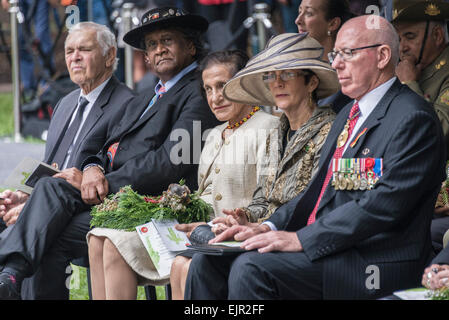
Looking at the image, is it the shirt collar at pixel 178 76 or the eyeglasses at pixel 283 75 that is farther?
the shirt collar at pixel 178 76

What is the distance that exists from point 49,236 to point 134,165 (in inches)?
25.1

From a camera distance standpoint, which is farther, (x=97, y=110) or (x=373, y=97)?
(x=97, y=110)

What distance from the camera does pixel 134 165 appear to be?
15.9 ft

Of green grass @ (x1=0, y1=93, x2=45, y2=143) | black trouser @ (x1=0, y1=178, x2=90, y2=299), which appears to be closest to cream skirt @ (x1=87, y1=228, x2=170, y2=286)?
black trouser @ (x1=0, y1=178, x2=90, y2=299)

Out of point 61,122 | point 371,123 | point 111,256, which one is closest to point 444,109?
point 371,123

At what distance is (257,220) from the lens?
4195 millimetres

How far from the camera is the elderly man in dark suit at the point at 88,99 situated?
5488mm

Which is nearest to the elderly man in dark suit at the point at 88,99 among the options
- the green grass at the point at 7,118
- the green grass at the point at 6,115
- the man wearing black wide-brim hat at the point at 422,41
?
the man wearing black wide-brim hat at the point at 422,41

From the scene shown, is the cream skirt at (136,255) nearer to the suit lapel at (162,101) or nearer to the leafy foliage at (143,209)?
the leafy foliage at (143,209)

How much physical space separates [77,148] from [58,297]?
104 centimetres

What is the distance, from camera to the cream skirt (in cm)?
431

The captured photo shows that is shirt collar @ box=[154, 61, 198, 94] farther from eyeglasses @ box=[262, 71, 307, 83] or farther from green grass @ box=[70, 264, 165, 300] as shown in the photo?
green grass @ box=[70, 264, 165, 300]

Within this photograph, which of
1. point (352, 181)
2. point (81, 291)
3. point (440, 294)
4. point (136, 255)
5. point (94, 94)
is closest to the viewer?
point (440, 294)

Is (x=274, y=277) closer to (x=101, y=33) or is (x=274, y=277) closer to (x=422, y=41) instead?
(x=422, y=41)
